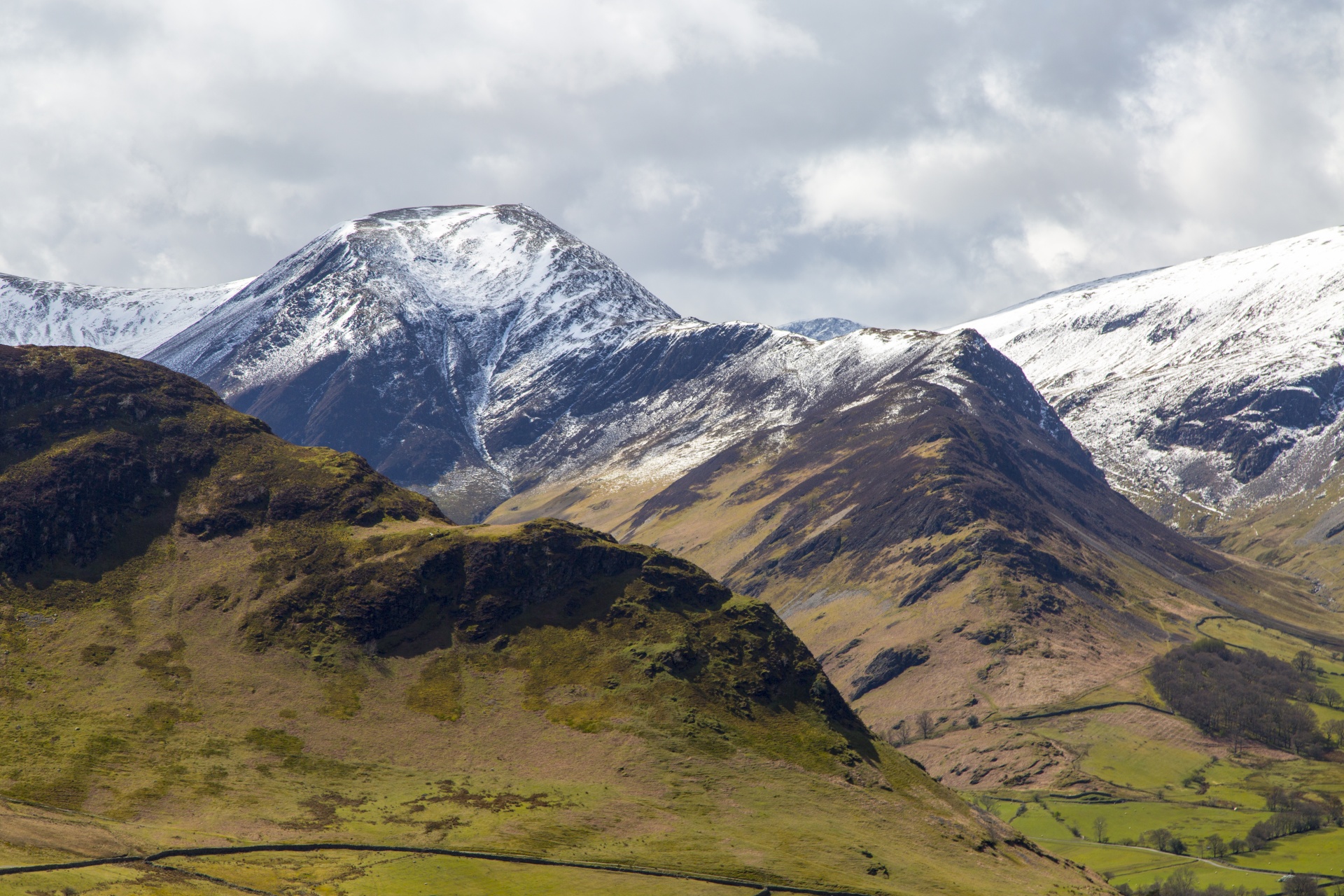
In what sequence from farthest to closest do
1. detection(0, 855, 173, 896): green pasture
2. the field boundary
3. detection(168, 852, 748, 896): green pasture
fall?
the field boundary → detection(168, 852, 748, 896): green pasture → detection(0, 855, 173, 896): green pasture

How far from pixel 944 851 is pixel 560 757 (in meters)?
65.0

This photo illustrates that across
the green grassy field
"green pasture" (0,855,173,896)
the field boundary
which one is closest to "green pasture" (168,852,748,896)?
the green grassy field

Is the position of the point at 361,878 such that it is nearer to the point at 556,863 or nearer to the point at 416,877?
the point at 416,877

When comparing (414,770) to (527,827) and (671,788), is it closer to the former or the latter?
(527,827)

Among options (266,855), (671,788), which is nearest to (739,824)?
(671,788)

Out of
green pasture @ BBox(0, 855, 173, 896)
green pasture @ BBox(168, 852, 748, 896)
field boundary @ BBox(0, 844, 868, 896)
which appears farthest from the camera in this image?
field boundary @ BBox(0, 844, 868, 896)

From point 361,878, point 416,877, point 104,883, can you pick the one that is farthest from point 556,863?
point 104,883

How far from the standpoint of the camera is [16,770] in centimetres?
16812

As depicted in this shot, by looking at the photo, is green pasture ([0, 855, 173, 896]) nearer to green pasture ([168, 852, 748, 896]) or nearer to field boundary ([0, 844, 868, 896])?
green pasture ([168, 852, 748, 896])

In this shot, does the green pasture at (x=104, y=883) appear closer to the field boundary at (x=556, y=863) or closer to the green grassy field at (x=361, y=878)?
the green grassy field at (x=361, y=878)

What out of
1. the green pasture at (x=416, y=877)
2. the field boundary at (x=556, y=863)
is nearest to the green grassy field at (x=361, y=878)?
the green pasture at (x=416, y=877)

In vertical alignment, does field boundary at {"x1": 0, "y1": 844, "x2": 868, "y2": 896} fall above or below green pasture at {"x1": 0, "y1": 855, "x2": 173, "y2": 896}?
above

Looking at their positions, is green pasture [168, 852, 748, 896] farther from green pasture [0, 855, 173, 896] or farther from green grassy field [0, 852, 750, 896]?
green pasture [0, 855, 173, 896]

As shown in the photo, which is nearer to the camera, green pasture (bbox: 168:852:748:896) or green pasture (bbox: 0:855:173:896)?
green pasture (bbox: 0:855:173:896)
